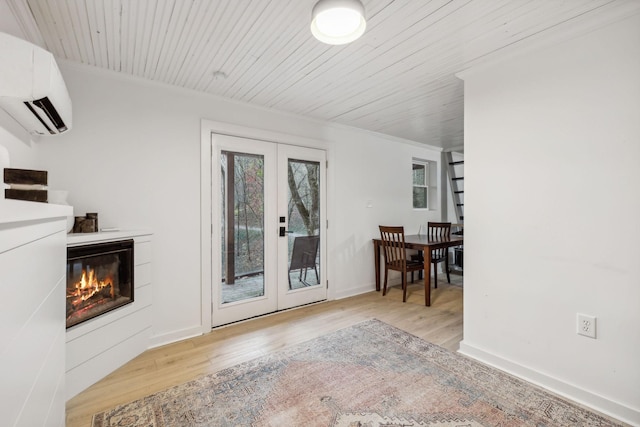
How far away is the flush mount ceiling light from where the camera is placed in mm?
1425

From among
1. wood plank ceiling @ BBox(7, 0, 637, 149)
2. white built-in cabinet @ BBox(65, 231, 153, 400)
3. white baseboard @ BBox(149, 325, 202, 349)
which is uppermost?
wood plank ceiling @ BBox(7, 0, 637, 149)

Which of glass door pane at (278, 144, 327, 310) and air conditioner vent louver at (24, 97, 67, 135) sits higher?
air conditioner vent louver at (24, 97, 67, 135)

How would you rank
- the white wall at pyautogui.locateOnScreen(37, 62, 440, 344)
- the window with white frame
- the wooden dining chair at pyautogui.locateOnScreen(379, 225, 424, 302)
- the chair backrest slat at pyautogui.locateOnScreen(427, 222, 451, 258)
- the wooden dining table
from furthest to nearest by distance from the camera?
the window with white frame
the chair backrest slat at pyautogui.locateOnScreen(427, 222, 451, 258)
the wooden dining chair at pyautogui.locateOnScreen(379, 225, 424, 302)
the wooden dining table
the white wall at pyautogui.locateOnScreen(37, 62, 440, 344)

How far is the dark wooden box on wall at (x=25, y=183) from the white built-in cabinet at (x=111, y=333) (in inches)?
29.7

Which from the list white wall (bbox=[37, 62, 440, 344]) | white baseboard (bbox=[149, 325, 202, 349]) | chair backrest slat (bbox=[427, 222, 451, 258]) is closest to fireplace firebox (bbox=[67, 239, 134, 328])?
white wall (bbox=[37, 62, 440, 344])

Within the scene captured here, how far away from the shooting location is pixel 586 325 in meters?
1.84

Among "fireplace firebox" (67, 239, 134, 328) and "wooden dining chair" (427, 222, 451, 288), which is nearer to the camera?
"fireplace firebox" (67, 239, 134, 328)

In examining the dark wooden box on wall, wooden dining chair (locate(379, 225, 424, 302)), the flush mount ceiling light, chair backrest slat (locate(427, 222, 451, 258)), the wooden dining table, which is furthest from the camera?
chair backrest slat (locate(427, 222, 451, 258))

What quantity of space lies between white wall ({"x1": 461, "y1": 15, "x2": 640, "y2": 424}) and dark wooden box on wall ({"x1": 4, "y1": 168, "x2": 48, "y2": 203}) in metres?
2.72

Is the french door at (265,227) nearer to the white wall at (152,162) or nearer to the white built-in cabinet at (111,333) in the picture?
the white wall at (152,162)

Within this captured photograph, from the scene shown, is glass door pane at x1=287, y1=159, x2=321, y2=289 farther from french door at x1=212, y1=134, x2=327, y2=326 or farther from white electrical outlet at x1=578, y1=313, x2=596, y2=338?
white electrical outlet at x1=578, y1=313, x2=596, y2=338

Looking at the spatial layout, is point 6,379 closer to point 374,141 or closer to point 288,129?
point 288,129

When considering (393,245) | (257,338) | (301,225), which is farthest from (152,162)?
(393,245)

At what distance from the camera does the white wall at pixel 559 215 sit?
170cm
